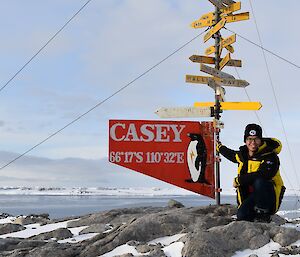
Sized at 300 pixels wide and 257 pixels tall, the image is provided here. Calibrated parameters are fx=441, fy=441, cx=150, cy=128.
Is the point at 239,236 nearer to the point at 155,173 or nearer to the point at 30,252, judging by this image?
the point at 30,252

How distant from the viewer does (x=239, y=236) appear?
23.4 ft

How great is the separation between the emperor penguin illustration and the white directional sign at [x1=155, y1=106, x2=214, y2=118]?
0.56m

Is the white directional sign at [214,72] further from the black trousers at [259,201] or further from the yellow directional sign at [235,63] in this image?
the black trousers at [259,201]

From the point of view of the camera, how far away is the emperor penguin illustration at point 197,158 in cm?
1112

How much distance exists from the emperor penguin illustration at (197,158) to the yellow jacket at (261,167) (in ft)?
8.38

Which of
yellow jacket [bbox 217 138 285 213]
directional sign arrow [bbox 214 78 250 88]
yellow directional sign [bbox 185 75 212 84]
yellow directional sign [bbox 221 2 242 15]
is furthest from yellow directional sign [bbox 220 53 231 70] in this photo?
yellow jacket [bbox 217 138 285 213]

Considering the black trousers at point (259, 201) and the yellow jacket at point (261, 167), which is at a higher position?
the yellow jacket at point (261, 167)

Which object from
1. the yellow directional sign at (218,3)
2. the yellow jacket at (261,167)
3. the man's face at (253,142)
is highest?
the yellow directional sign at (218,3)

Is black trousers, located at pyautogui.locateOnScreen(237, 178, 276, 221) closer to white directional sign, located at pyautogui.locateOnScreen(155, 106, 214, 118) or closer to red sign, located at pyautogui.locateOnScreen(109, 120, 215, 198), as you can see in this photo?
red sign, located at pyautogui.locateOnScreen(109, 120, 215, 198)

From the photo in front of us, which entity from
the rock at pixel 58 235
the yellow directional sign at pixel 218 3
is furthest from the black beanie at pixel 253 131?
the yellow directional sign at pixel 218 3

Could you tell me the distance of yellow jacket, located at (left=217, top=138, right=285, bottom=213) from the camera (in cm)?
793

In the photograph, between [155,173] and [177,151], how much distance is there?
80 centimetres

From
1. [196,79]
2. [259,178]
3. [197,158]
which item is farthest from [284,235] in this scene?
[196,79]

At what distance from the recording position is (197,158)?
1118 centimetres
